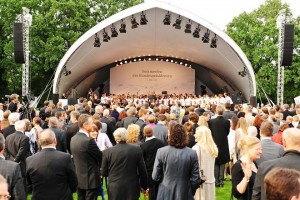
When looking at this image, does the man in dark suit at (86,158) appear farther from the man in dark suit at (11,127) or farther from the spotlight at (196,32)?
the spotlight at (196,32)

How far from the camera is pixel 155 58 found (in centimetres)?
3073

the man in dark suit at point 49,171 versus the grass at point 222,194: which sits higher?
the man in dark suit at point 49,171

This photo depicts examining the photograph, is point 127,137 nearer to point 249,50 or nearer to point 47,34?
point 47,34

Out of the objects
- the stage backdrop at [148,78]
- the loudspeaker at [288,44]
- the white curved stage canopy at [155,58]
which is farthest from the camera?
the stage backdrop at [148,78]

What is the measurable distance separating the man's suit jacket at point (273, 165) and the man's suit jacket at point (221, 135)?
15.9 feet

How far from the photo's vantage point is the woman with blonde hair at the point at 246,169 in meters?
4.39

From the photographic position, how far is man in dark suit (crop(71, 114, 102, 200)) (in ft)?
20.3

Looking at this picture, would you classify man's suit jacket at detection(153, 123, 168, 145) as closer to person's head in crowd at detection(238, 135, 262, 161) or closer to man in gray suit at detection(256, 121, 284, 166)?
man in gray suit at detection(256, 121, 284, 166)

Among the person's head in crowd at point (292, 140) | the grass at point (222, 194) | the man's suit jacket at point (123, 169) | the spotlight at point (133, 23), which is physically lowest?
the grass at point (222, 194)

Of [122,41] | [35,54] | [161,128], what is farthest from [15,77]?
[161,128]

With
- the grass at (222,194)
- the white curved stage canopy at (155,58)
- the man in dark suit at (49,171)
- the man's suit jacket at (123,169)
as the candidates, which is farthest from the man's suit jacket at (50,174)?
the white curved stage canopy at (155,58)

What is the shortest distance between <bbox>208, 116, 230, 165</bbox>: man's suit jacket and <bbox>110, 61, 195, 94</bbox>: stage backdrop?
21.8 m

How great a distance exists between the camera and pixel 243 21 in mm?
40500

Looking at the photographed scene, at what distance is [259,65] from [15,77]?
19.6m
